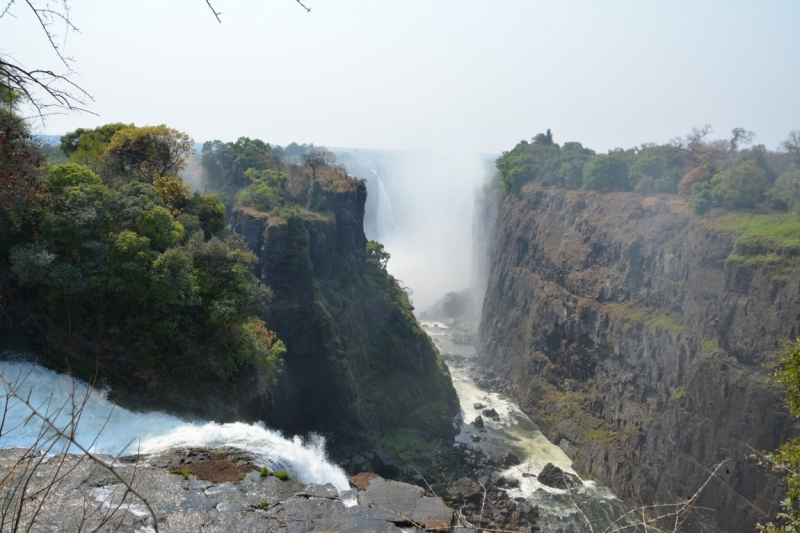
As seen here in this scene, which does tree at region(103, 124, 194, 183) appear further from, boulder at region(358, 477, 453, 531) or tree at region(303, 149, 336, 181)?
boulder at region(358, 477, 453, 531)

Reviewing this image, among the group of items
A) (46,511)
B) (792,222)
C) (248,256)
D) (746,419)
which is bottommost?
(746,419)

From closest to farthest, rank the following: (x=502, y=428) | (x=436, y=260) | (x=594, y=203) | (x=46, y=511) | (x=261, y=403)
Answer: (x=46, y=511)
(x=261, y=403)
(x=502, y=428)
(x=594, y=203)
(x=436, y=260)

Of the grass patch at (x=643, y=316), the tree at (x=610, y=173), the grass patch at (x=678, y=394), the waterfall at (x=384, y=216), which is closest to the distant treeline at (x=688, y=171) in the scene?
the tree at (x=610, y=173)

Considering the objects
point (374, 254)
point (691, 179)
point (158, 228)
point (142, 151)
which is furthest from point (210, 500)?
point (691, 179)

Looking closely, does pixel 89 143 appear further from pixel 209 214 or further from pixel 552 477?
pixel 552 477

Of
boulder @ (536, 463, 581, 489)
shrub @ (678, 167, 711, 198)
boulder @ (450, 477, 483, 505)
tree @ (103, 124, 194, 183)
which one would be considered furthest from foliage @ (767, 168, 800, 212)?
tree @ (103, 124, 194, 183)

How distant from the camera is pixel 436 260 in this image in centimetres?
9269

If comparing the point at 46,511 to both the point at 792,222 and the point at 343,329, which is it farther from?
the point at 792,222

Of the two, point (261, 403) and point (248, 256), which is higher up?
point (248, 256)

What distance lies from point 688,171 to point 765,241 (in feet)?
53.9

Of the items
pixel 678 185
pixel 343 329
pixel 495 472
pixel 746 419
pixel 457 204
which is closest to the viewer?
pixel 746 419

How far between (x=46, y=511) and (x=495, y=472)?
2667 cm

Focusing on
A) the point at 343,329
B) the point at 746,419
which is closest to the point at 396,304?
the point at 343,329

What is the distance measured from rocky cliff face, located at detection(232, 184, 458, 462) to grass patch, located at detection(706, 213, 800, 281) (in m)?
21.4
